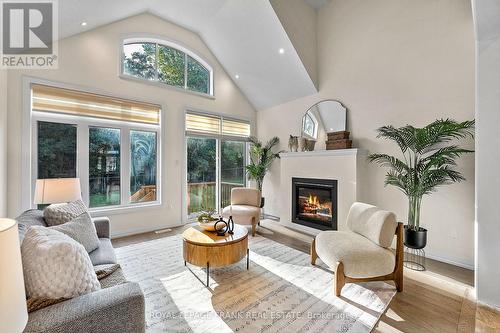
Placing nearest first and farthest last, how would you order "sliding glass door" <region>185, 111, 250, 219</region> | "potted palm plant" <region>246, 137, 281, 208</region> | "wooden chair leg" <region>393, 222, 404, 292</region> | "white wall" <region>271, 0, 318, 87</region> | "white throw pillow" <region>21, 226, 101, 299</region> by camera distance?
"white throw pillow" <region>21, 226, 101, 299</region>
"wooden chair leg" <region>393, 222, 404, 292</region>
"white wall" <region>271, 0, 318, 87</region>
"sliding glass door" <region>185, 111, 250, 219</region>
"potted palm plant" <region>246, 137, 281, 208</region>

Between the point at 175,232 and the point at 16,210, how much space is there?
7.55 feet

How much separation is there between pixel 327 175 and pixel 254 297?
8.62 ft

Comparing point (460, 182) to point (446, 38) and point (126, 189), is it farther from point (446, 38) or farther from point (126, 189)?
point (126, 189)

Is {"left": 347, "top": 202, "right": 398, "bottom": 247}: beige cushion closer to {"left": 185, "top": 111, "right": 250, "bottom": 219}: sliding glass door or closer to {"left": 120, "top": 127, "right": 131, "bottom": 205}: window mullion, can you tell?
{"left": 185, "top": 111, "right": 250, "bottom": 219}: sliding glass door

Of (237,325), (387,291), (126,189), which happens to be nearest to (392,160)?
(387,291)

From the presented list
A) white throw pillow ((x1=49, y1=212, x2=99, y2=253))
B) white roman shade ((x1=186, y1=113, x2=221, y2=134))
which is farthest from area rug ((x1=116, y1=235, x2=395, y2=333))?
white roman shade ((x1=186, y1=113, x2=221, y2=134))

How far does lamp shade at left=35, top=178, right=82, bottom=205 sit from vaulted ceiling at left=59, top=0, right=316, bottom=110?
7.28ft

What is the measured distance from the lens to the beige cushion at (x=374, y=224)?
247 centimetres

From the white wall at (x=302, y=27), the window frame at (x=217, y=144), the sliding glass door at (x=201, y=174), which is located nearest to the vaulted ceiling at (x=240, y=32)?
the white wall at (x=302, y=27)

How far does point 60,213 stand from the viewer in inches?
95.1

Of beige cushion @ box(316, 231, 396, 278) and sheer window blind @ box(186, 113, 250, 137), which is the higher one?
sheer window blind @ box(186, 113, 250, 137)

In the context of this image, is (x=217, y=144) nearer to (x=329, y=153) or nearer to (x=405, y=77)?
(x=329, y=153)

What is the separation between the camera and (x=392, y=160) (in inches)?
133

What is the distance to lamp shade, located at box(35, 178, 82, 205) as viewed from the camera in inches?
101
